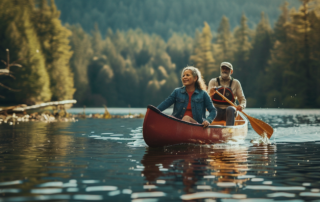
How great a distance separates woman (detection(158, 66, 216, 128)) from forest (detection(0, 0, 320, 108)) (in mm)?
10398

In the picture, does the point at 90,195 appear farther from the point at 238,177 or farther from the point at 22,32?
the point at 22,32

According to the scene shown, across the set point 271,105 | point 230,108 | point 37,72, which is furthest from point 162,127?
point 271,105

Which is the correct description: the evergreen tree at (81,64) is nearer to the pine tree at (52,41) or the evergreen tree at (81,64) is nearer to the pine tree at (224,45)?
the pine tree at (52,41)

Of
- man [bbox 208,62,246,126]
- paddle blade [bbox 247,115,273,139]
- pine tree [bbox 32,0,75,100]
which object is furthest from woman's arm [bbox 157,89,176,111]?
pine tree [bbox 32,0,75,100]

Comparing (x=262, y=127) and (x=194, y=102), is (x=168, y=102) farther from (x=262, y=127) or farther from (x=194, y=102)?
(x=262, y=127)

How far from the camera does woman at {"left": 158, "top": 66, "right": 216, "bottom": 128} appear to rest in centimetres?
912

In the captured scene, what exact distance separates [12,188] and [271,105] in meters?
49.5

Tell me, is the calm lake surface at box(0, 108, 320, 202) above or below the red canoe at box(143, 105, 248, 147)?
below

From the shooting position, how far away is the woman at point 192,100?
9.12 m

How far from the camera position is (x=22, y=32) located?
123ft

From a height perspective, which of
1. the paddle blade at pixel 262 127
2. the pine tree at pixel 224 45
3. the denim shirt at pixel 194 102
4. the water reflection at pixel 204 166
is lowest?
the water reflection at pixel 204 166

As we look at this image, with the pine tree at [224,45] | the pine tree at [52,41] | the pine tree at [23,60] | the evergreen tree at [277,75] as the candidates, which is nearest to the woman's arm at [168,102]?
the pine tree at [23,60]

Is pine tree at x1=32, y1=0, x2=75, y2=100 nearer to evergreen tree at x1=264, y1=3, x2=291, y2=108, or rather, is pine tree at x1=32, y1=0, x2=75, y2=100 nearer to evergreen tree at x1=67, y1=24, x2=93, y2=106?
evergreen tree at x1=67, y1=24, x2=93, y2=106

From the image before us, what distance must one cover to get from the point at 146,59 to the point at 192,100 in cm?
8283
